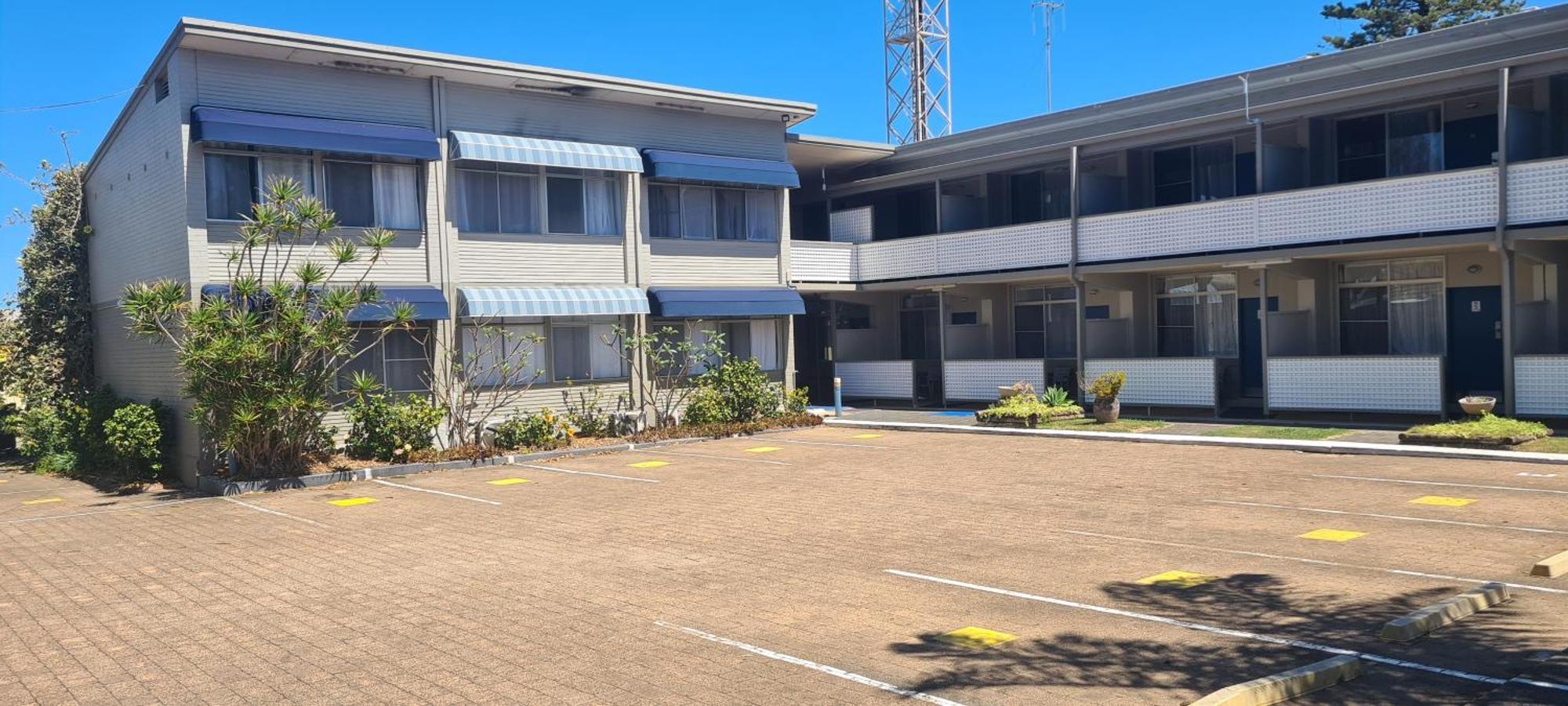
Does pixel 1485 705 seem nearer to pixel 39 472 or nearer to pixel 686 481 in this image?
pixel 686 481

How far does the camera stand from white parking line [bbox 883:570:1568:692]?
6.75 m

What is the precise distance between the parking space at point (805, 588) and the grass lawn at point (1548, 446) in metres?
1.04

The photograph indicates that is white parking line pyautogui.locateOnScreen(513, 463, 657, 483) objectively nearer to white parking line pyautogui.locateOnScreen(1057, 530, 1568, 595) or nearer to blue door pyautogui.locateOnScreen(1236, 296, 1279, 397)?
white parking line pyautogui.locateOnScreen(1057, 530, 1568, 595)

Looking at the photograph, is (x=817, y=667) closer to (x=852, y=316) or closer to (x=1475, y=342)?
(x=1475, y=342)

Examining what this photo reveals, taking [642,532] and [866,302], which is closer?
[642,532]

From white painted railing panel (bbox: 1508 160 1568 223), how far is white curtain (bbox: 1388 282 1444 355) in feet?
10.6

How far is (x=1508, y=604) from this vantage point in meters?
8.41

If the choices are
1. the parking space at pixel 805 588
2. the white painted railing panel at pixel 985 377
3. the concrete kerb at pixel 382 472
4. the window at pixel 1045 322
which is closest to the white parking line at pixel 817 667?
the parking space at pixel 805 588

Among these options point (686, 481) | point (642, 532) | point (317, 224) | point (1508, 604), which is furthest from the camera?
point (317, 224)

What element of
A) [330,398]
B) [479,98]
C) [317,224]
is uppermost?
[479,98]

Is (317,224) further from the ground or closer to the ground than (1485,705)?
further from the ground

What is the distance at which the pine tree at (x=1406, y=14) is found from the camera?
132ft

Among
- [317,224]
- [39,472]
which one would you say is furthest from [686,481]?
[39,472]

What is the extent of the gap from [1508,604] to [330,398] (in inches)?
718
